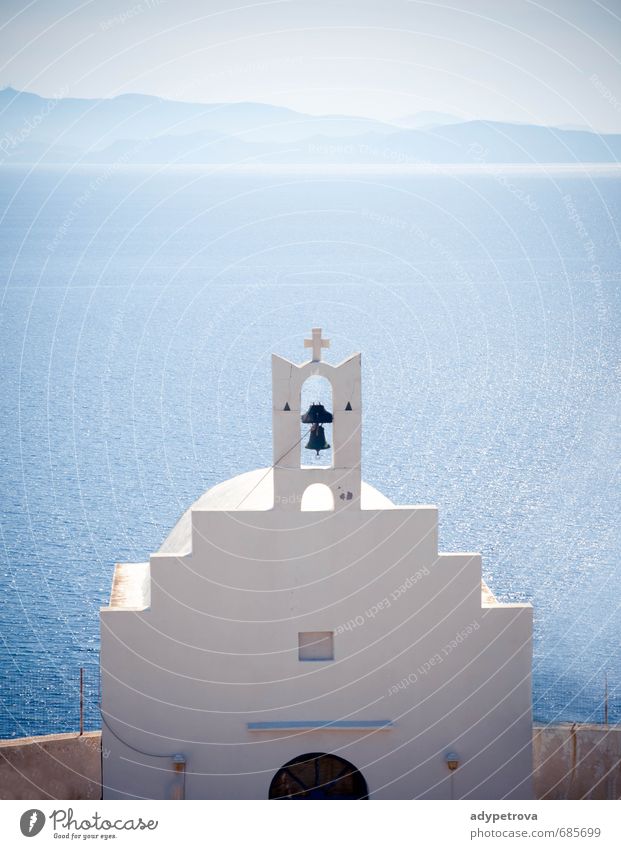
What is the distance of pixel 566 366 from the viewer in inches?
2308

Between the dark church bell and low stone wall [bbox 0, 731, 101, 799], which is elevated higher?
the dark church bell

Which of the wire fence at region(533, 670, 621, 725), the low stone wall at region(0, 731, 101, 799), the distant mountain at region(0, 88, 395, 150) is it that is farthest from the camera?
the distant mountain at region(0, 88, 395, 150)

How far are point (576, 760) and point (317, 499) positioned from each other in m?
6.13

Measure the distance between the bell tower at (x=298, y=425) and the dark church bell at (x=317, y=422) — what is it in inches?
12.3

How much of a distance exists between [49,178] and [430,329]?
90.1 metres

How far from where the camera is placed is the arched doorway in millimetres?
17422

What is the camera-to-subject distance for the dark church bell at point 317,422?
17.1 meters

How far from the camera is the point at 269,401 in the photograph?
53.4 m

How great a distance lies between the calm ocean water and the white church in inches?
488

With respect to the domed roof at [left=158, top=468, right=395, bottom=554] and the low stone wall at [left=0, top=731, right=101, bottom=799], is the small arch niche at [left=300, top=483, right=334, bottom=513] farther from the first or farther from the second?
the low stone wall at [left=0, top=731, right=101, bottom=799]

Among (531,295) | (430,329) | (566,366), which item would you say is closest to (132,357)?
(430,329)

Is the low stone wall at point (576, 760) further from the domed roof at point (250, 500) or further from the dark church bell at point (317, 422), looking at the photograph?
the dark church bell at point (317, 422)

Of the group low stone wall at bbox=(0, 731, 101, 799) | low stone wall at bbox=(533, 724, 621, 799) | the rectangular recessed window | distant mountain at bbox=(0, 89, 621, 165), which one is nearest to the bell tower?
the rectangular recessed window

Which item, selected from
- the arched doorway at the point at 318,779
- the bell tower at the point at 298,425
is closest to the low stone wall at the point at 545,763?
the arched doorway at the point at 318,779
